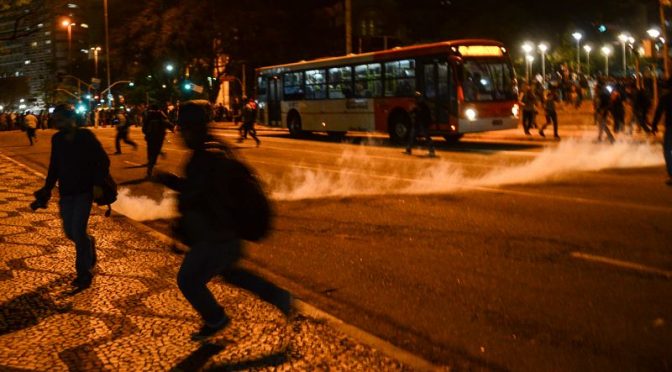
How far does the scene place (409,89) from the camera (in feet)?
75.3

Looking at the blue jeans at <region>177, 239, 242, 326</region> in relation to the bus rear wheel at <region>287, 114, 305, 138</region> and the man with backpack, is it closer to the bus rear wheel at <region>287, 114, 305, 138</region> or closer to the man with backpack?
the man with backpack

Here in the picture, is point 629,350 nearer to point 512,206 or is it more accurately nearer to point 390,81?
point 512,206

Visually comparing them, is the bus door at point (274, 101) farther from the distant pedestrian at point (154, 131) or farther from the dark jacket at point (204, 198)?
the dark jacket at point (204, 198)

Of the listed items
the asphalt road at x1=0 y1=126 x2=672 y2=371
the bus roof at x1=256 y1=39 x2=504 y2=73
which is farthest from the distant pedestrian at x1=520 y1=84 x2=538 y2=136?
the asphalt road at x1=0 y1=126 x2=672 y2=371

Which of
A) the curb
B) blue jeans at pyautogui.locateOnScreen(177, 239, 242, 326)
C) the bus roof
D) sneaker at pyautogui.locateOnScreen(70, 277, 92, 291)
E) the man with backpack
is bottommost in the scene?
the curb

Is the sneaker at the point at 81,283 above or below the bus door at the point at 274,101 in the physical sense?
below

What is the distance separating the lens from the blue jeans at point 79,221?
19.9ft

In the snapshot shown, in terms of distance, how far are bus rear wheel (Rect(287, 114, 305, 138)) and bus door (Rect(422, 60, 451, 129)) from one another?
8.66m

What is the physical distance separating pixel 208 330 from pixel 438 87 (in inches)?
707

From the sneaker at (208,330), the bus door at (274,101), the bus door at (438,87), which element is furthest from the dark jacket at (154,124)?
the bus door at (274,101)

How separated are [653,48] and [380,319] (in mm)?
21720

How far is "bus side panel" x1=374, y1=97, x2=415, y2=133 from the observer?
23.2 metres

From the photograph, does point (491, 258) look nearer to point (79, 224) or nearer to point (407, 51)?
point (79, 224)

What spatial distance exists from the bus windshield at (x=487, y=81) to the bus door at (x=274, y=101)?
11789 millimetres
